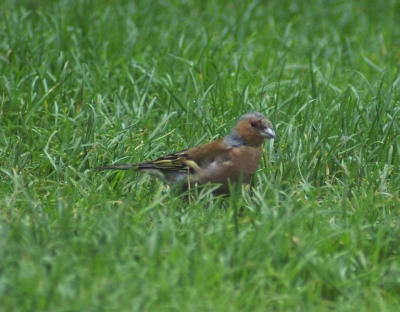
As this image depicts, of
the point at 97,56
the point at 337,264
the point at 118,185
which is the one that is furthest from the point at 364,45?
the point at 337,264

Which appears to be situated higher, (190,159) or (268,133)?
(268,133)

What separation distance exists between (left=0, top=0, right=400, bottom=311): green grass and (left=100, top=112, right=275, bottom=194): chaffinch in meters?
0.11

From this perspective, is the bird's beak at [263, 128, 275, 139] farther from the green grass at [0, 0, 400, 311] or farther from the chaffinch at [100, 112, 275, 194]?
the green grass at [0, 0, 400, 311]

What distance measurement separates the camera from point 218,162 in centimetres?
536

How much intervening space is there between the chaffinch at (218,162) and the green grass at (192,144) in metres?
0.11

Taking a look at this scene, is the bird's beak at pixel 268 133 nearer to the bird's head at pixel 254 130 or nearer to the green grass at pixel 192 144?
the bird's head at pixel 254 130

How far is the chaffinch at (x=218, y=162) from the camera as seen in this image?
17.5 ft

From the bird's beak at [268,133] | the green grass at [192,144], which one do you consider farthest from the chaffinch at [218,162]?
the green grass at [192,144]

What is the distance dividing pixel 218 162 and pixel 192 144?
27.8 inches

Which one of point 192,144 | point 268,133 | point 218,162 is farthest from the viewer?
point 192,144

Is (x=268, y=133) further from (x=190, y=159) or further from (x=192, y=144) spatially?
(x=192, y=144)

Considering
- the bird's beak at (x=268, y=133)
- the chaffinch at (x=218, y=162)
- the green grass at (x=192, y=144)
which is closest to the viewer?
the green grass at (x=192, y=144)

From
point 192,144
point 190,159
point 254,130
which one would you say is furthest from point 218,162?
point 192,144

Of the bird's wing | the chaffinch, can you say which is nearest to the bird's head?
the chaffinch
